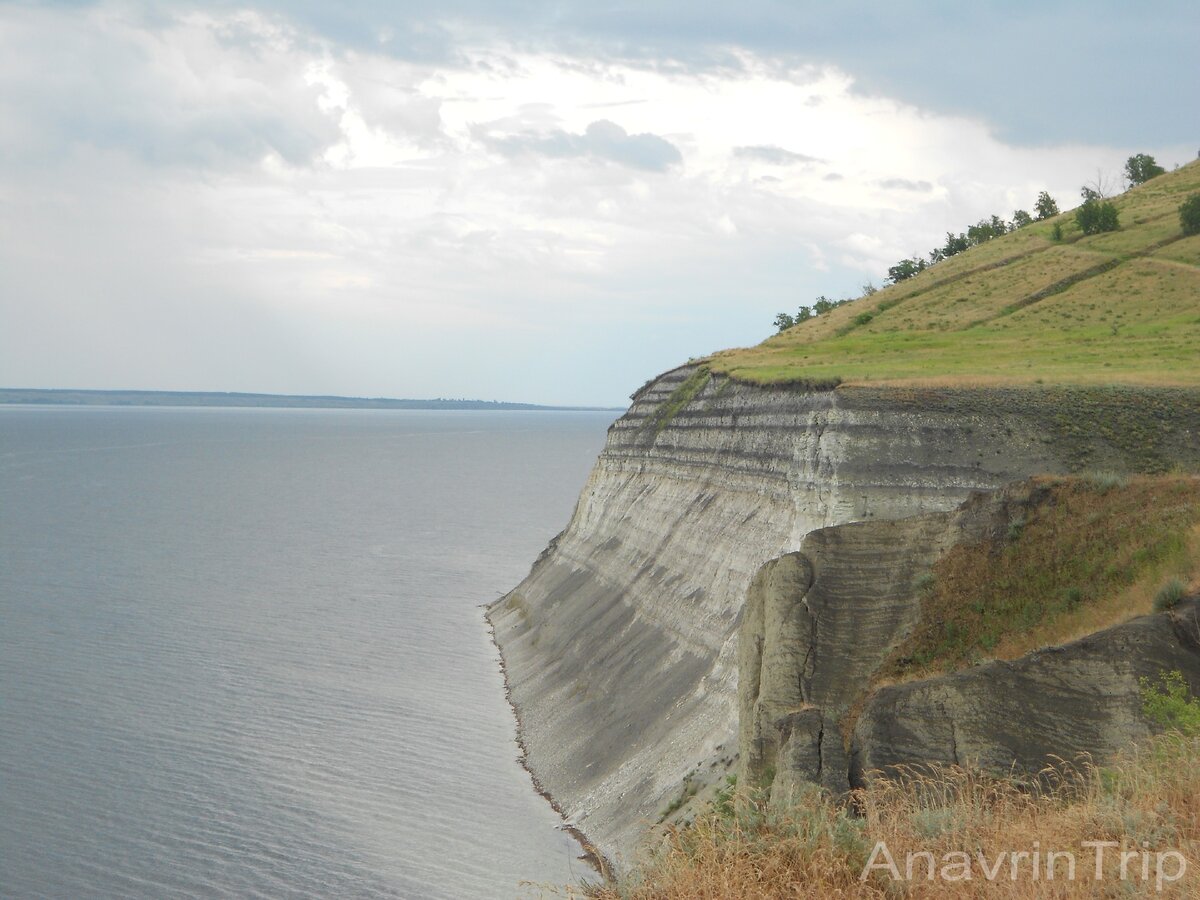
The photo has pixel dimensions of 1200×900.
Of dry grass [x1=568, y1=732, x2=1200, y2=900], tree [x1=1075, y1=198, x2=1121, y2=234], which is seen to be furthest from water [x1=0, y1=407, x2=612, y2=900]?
tree [x1=1075, y1=198, x2=1121, y2=234]

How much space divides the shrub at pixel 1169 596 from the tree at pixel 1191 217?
62.3m

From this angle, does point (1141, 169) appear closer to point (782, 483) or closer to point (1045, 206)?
point (1045, 206)

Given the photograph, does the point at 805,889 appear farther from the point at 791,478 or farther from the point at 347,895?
the point at 791,478

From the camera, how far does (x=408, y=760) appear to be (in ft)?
136

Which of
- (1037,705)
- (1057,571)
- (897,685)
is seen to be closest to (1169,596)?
(1037,705)

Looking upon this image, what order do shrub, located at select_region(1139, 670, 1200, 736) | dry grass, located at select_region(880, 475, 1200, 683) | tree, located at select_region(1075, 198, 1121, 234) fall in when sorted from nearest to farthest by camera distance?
shrub, located at select_region(1139, 670, 1200, 736)
dry grass, located at select_region(880, 475, 1200, 683)
tree, located at select_region(1075, 198, 1121, 234)

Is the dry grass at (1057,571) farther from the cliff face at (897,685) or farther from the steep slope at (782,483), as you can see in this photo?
the steep slope at (782,483)

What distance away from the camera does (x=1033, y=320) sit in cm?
6381

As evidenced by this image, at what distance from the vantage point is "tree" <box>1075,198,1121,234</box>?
267ft

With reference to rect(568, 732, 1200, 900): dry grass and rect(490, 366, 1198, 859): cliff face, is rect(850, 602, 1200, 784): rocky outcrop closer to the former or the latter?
rect(568, 732, 1200, 900): dry grass

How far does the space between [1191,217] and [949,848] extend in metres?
72.5

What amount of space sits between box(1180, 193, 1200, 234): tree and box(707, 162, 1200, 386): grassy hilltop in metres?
0.87

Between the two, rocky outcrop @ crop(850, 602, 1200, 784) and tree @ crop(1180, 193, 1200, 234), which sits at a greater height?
tree @ crop(1180, 193, 1200, 234)

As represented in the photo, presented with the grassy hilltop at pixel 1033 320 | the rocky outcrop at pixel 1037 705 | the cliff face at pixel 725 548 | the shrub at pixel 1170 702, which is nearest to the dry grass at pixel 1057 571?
the cliff face at pixel 725 548
